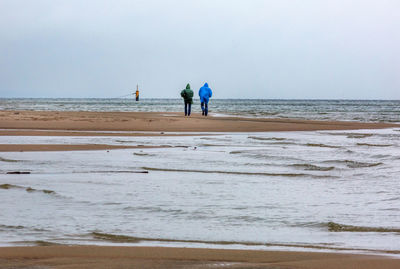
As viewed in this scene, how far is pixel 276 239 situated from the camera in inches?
180

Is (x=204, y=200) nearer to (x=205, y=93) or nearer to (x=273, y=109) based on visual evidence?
(x=205, y=93)

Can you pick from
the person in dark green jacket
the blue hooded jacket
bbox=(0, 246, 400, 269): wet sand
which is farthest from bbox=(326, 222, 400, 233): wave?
the blue hooded jacket

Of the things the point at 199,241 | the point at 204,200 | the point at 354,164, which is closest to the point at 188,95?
the point at 354,164

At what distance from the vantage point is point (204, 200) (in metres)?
6.38

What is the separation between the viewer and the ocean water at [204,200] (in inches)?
181

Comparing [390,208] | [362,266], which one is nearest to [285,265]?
[362,266]

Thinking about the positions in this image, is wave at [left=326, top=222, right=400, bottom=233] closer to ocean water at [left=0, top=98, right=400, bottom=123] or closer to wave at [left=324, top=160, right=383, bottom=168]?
wave at [left=324, top=160, right=383, bottom=168]

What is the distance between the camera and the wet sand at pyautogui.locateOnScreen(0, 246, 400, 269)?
3.58 m

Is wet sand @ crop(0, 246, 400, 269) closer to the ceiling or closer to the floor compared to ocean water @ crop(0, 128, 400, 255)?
closer to the ceiling

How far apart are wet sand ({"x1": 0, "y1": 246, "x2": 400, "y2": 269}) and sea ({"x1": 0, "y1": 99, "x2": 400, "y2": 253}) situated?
0.25 m

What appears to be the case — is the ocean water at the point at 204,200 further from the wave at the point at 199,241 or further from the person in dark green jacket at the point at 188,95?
the person in dark green jacket at the point at 188,95

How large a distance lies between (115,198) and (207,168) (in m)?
3.19

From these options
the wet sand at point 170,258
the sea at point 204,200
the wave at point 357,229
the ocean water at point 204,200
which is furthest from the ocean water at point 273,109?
the wet sand at point 170,258

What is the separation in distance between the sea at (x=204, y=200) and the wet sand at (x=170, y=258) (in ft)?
0.81
